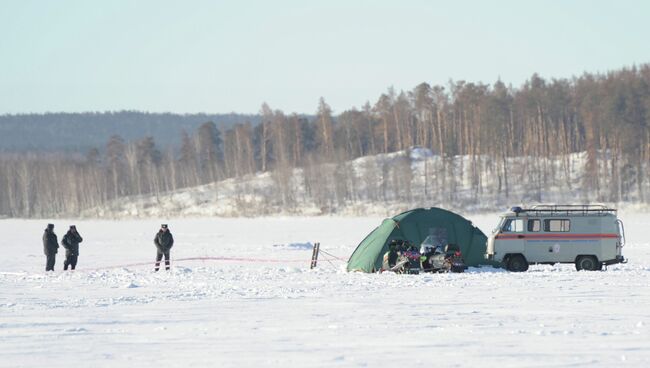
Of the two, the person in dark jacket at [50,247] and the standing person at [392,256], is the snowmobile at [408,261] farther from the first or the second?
the person in dark jacket at [50,247]

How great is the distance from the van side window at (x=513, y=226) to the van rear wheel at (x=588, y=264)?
172cm

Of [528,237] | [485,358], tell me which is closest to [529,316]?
[485,358]

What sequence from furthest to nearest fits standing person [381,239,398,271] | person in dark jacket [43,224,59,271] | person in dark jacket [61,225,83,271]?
person in dark jacket [61,225,83,271] < person in dark jacket [43,224,59,271] < standing person [381,239,398,271]

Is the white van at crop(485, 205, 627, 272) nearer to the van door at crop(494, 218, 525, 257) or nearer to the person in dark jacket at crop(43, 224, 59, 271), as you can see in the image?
the van door at crop(494, 218, 525, 257)

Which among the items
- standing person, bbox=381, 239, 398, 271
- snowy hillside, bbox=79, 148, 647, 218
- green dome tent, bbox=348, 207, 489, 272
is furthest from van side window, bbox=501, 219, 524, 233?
snowy hillside, bbox=79, 148, 647, 218

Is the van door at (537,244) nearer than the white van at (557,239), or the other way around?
the white van at (557,239)

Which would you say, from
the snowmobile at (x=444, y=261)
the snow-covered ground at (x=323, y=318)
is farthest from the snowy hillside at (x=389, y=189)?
the snow-covered ground at (x=323, y=318)

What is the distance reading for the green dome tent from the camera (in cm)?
2754

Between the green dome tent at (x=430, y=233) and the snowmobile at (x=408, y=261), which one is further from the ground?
the green dome tent at (x=430, y=233)

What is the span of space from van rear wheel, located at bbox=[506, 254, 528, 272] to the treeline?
5936 cm

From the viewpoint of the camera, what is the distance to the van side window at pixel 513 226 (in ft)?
88.2

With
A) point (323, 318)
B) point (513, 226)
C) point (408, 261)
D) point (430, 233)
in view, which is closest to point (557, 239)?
point (513, 226)

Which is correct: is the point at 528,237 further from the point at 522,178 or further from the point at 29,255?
the point at 522,178

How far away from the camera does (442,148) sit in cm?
10112
